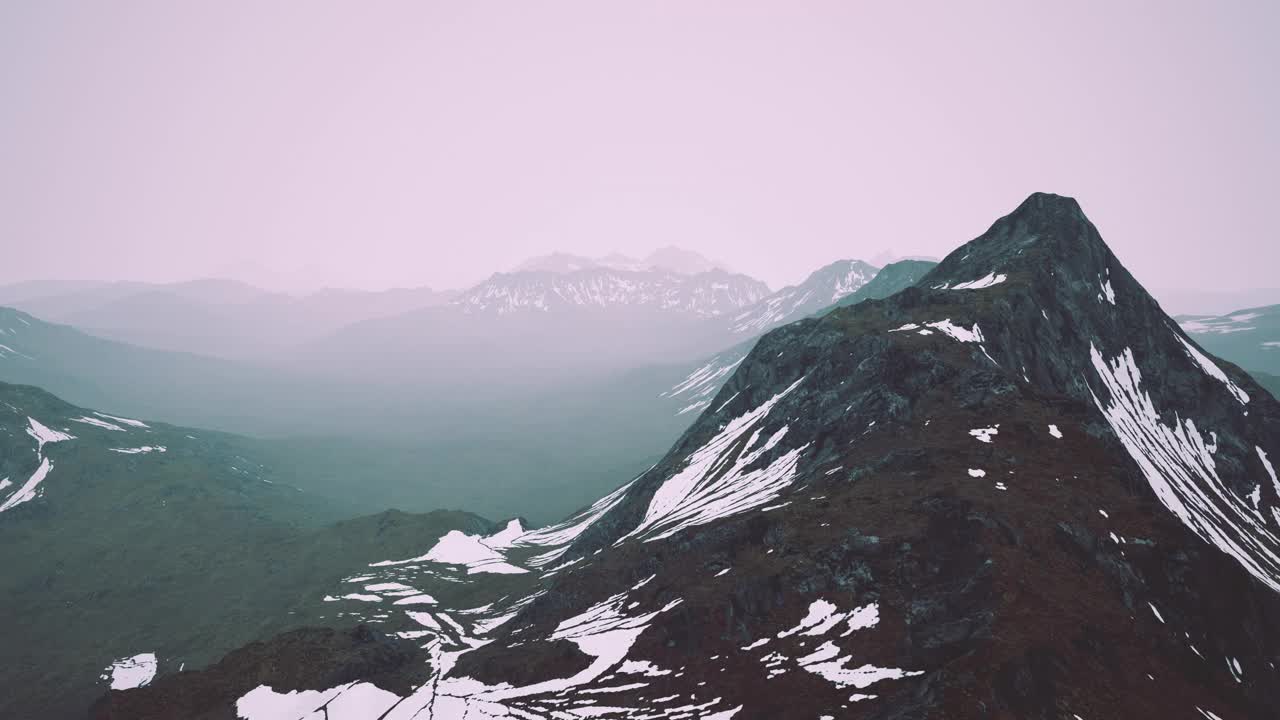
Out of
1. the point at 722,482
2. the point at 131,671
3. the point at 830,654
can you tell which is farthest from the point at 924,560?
the point at 131,671

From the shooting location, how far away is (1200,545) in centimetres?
6031

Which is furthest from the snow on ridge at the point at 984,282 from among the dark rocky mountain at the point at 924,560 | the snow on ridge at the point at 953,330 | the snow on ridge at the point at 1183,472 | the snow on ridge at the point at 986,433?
the snow on ridge at the point at 986,433

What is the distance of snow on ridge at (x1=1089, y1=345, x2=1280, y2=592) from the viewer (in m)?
99.4

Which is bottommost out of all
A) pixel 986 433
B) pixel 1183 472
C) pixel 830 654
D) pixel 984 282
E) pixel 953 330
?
pixel 1183 472

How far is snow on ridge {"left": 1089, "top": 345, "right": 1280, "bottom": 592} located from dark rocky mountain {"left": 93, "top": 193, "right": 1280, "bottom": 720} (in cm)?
81

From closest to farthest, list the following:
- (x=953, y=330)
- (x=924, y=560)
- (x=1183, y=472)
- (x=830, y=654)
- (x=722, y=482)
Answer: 1. (x=830, y=654)
2. (x=924, y=560)
3. (x=953, y=330)
4. (x=1183, y=472)
5. (x=722, y=482)

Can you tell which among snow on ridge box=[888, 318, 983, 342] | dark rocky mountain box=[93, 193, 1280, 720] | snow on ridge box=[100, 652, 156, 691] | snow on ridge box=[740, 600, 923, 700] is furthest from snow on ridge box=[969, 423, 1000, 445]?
snow on ridge box=[100, 652, 156, 691]

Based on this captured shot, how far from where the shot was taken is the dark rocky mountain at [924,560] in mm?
49625

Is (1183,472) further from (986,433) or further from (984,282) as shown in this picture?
(986,433)

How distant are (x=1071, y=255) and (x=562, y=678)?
16774cm

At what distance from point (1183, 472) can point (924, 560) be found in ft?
333

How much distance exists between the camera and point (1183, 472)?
120 metres

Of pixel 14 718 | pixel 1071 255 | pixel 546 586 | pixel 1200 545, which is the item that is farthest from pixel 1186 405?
pixel 14 718

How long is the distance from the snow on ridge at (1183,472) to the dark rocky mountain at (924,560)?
0.81 meters
